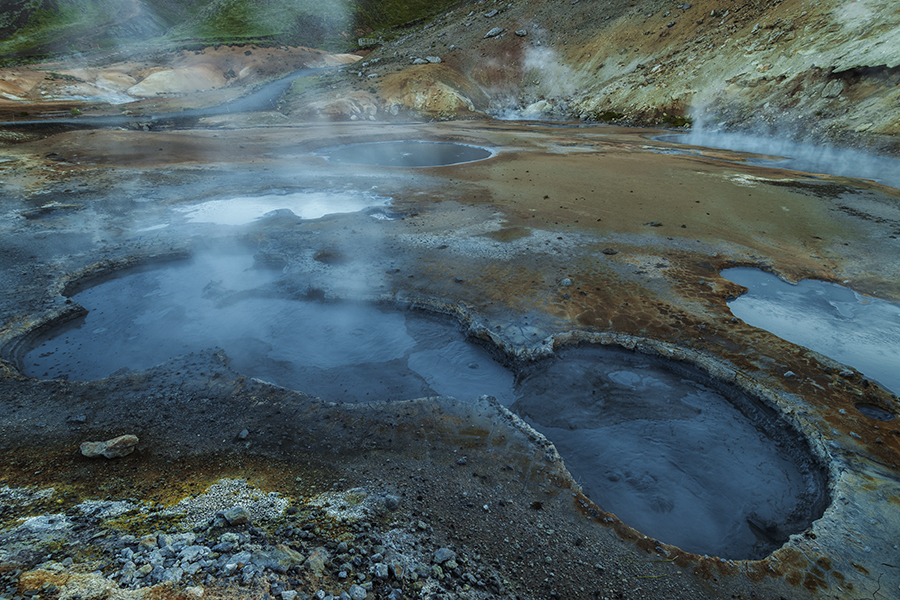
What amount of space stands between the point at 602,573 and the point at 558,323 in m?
3.88

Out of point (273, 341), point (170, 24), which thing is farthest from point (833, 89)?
point (170, 24)

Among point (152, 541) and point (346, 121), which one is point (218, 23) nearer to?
point (346, 121)

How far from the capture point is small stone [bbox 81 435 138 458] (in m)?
4.20

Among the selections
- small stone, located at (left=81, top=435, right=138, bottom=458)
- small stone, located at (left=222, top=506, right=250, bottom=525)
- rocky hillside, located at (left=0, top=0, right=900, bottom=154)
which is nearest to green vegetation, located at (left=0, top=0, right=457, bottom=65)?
rocky hillside, located at (left=0, top=0, right=900, bottom=154)

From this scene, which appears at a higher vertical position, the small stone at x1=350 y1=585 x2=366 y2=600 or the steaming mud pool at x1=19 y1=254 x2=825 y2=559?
→ the small stone at x1=350 y1=585 x2=366 y2=600

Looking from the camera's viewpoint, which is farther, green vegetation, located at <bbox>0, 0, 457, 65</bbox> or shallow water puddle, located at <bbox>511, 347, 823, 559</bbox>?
green vegetation, located at <bbox>0, 0, 457, 65</bbox>

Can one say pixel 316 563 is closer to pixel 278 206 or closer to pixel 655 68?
pixel 278 206

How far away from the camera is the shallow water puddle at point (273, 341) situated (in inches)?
232

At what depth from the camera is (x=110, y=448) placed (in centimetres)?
423

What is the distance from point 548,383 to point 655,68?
1421 inches

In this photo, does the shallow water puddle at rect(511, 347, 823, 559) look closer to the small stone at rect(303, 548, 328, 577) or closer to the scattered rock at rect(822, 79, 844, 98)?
the small stone at rect(303, 548, 328, 577)

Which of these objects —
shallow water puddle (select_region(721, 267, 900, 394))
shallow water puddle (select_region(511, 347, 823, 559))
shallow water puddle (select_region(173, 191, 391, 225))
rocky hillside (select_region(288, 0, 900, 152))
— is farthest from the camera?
rocky hillside (select_region(288, 0, 900, 152))

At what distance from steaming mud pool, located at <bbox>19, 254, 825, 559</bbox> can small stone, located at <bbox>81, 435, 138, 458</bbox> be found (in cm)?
177

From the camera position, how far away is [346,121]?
1237 inches
